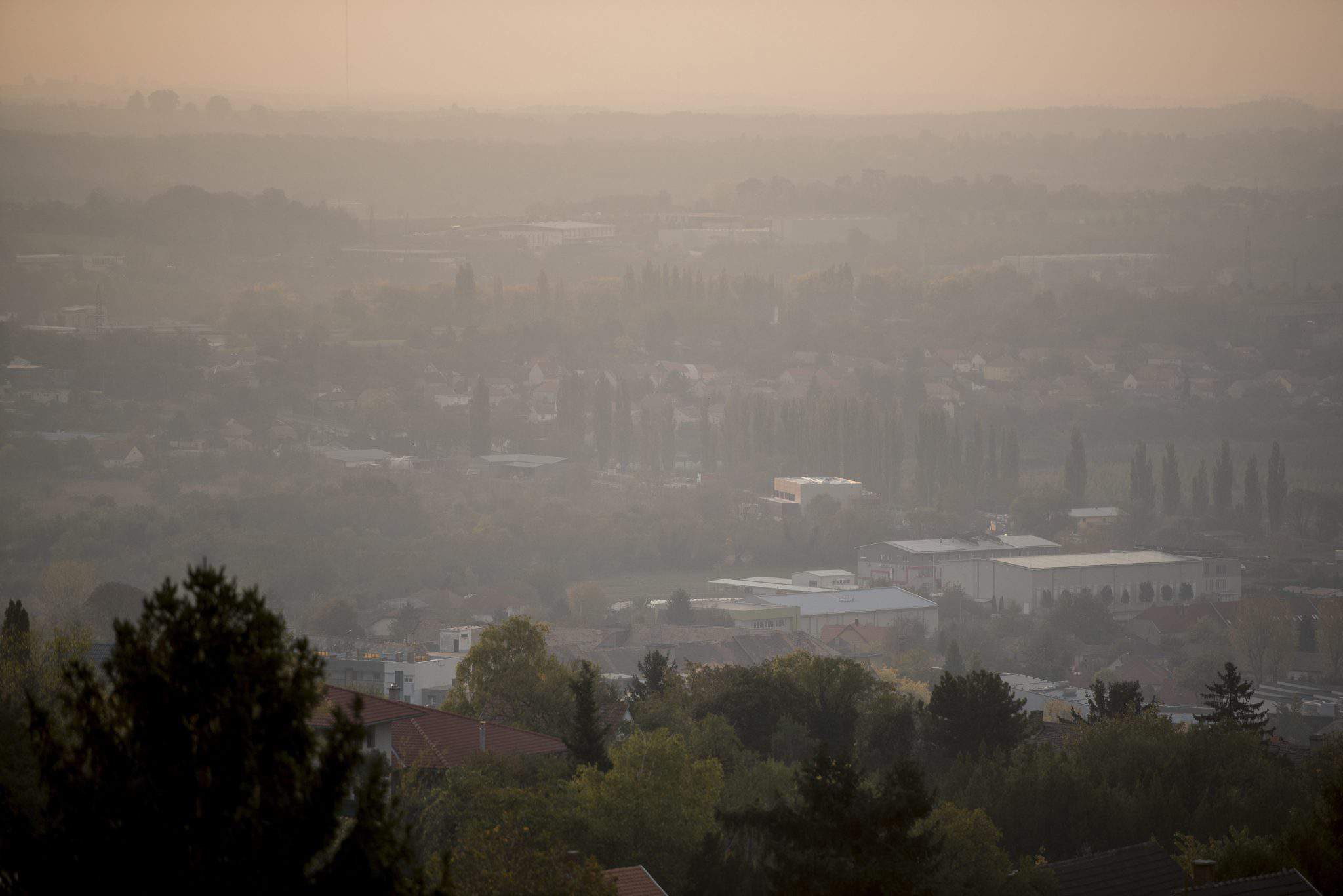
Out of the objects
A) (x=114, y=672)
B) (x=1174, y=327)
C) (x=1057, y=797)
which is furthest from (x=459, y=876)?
(x=1174, y=327)

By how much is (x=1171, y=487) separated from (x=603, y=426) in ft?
109

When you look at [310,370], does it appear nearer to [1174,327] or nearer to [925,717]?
[1174,327]

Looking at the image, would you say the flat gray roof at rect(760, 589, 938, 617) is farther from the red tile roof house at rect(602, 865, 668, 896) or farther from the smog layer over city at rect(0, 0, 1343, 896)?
the red tile roof house at rect(602, 865, 668, 896)

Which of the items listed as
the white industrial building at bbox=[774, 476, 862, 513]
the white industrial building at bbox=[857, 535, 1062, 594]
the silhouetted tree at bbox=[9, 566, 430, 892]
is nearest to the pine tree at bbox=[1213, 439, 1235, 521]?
the white industrial building at bbox=[857, 535, 1062, 594]

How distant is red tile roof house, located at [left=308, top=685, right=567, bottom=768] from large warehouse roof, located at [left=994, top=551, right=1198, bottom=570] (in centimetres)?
4685

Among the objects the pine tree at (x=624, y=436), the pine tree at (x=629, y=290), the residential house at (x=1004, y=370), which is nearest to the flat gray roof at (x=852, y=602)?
the pine tree at (x=624, y=436)

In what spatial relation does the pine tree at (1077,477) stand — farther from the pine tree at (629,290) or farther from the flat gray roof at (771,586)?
the pine tree at (629,290)

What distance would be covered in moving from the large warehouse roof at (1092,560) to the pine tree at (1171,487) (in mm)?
13374

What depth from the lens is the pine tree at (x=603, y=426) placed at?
95.8m

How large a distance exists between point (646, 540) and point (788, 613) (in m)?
21.0

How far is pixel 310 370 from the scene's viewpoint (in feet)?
422

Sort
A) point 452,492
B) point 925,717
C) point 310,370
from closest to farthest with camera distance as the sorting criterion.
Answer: point 925,717, point 452,492, point 310,370

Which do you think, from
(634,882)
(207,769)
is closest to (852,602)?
(634,882)

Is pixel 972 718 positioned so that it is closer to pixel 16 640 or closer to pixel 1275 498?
pixel 16 640
